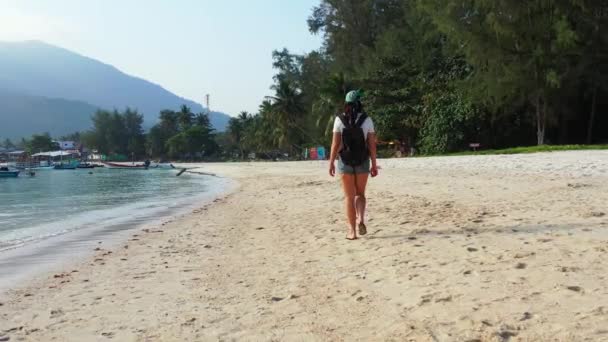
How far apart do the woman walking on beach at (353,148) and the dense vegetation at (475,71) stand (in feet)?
70.9

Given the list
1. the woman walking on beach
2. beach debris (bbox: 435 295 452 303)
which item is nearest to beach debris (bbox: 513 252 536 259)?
beach debris (bbox: 435 295 452 303)

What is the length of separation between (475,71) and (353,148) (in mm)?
25945

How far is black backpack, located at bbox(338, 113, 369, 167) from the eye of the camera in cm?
580

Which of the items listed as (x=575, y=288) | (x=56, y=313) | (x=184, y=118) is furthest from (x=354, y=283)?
(x=184, y=118)

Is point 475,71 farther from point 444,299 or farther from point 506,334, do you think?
point 506,334

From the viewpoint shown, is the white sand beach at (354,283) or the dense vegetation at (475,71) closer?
the white sand beach at (354,283)

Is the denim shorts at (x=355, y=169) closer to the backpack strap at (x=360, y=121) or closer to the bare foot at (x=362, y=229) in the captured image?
the backpack strap at (x=360, y=121)

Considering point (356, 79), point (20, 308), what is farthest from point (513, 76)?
point (20, 308)

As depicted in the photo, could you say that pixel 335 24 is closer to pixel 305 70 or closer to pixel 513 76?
pixel 305 70

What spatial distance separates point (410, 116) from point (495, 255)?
31.6 m

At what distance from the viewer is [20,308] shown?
406 cm

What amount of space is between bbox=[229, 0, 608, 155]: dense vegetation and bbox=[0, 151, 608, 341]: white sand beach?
19488 millimetres

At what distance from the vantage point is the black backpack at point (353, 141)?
5797mm

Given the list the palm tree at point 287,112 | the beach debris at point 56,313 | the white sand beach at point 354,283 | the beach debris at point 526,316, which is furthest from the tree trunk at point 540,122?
the palm tree at point 287,112
